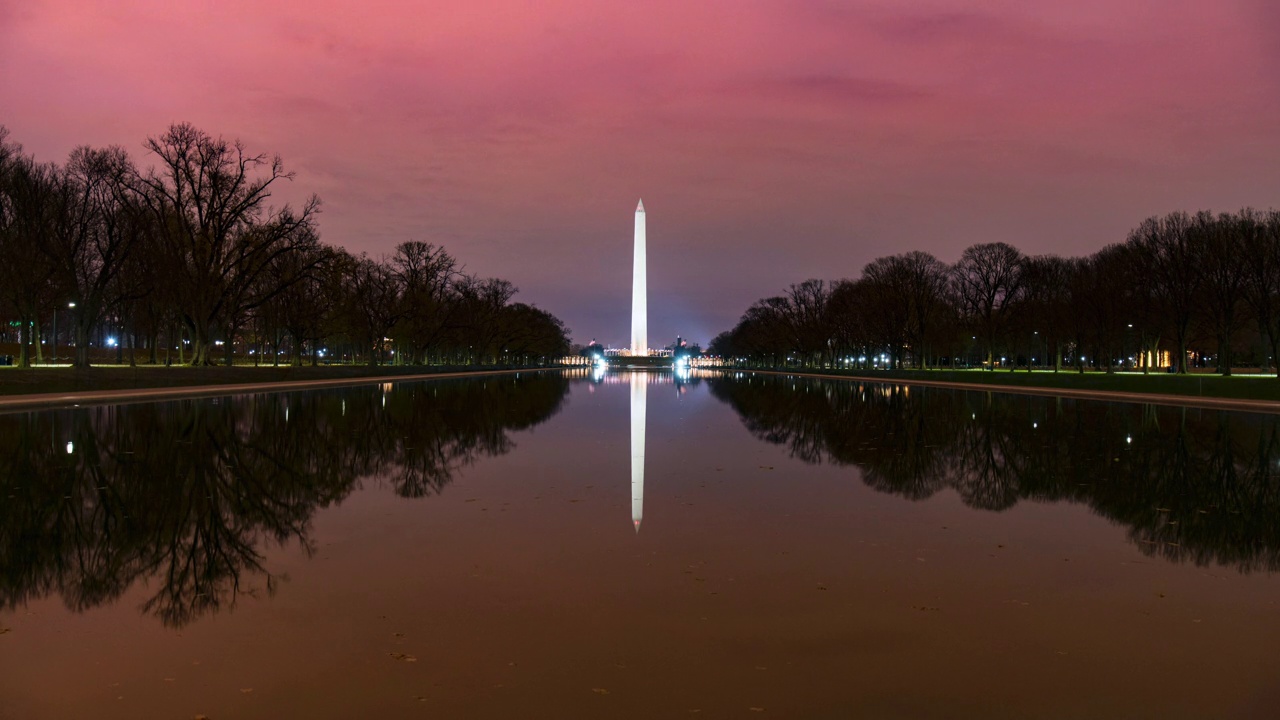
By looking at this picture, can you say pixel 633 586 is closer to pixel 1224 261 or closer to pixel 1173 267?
pixel 1224 261

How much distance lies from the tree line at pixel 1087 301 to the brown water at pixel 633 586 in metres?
49.9

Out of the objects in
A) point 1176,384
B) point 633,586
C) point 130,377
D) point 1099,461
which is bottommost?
point 633,586

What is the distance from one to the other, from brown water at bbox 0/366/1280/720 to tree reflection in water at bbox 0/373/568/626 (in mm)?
71

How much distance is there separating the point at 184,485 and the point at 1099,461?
54.8 ft

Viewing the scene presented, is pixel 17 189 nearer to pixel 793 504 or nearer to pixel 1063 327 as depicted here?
pixel 793 504

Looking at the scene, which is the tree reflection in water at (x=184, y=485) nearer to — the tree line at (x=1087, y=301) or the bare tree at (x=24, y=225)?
the bare tree at (x=24, y=225)

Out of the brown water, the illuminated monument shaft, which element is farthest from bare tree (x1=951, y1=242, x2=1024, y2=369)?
the brown water

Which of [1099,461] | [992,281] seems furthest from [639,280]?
[1099,461]

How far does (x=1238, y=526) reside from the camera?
10.7 metres

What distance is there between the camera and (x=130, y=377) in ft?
152

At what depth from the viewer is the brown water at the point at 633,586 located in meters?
5.54

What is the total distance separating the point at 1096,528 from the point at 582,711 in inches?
318

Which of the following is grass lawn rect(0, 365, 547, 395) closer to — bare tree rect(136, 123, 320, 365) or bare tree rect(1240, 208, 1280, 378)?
bare tree rect(136, 123, 320, 365)

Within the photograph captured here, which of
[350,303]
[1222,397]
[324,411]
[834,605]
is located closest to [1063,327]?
[1222,397]
